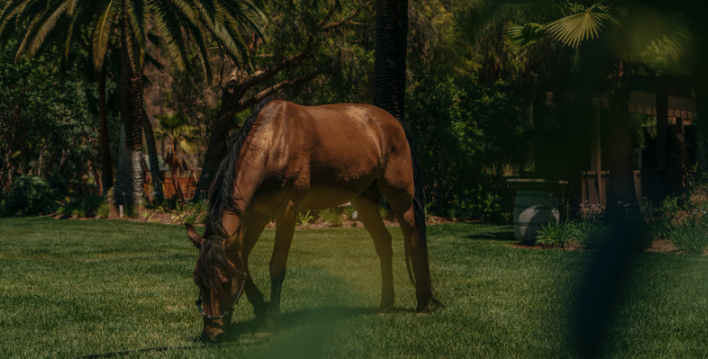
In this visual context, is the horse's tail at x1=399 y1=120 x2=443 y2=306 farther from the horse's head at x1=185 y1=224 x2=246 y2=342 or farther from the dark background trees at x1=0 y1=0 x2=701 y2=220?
the dark background trees at x1=0 y1=0 x2=701 y2=220

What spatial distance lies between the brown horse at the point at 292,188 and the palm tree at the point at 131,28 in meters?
14.2

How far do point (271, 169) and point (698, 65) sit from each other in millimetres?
4272

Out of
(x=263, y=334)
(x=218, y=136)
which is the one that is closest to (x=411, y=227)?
(x=263, y=334)

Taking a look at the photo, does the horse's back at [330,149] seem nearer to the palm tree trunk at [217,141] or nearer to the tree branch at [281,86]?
the tree branch at [281,86]

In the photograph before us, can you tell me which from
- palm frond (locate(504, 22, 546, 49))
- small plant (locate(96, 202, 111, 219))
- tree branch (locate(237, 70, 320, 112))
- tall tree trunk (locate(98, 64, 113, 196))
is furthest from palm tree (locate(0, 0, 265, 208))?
palm frond (locate(504, 22, 546, 49))

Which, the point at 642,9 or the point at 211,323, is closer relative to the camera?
the point at 642,9

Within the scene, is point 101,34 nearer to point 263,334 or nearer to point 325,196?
point 325,196

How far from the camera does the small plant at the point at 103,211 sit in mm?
22188

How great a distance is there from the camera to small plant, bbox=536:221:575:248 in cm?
1199

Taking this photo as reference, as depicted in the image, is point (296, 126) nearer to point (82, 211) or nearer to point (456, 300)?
point (456, 300)

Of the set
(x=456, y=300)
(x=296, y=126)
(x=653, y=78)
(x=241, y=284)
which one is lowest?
(x=456, y=300)

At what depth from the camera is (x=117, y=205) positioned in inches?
893

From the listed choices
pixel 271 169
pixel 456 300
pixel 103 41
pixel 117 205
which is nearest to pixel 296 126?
pixel 271 169

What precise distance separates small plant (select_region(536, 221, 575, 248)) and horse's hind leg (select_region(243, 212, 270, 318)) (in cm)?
788
